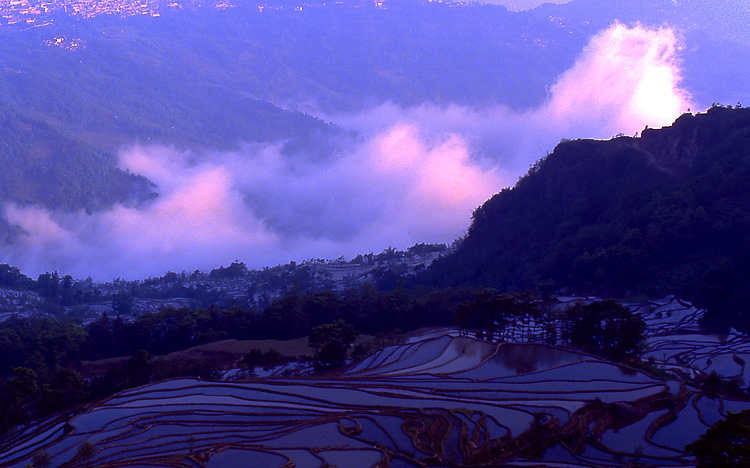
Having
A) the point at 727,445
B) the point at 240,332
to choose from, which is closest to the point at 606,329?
the point at 727,445

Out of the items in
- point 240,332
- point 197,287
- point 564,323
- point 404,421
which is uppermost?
point 197,287

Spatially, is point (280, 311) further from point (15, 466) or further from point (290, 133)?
point (290, 133)

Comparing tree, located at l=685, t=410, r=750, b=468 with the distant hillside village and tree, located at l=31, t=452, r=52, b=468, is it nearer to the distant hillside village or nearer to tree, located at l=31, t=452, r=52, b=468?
tree, located at l=31, t=452, r=52, b=468

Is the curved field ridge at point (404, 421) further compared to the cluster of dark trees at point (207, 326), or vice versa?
the cluster of dark trees at point (207, 326)

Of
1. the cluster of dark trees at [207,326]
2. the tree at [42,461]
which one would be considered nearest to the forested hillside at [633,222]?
the cluster of dark trees at [207,326]

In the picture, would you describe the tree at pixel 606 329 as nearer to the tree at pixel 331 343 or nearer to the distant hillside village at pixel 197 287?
the tree at pixel 331 343

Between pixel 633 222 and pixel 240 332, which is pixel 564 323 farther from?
pixel 240 332
